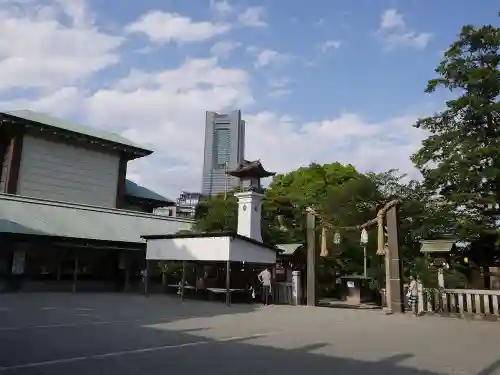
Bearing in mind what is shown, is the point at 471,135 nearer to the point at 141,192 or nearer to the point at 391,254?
the point at 391,254

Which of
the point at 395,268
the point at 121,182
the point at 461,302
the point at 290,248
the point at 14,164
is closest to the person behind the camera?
the point at 461,302

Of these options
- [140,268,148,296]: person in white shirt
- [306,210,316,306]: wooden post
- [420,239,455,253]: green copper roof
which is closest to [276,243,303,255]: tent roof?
[306,210,316,306]: wooden post

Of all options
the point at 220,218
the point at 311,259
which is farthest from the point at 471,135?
the point at 220,218

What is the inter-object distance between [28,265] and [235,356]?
17794 millimetres

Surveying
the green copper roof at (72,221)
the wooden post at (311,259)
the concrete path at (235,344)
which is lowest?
the concrete path at (235,344)

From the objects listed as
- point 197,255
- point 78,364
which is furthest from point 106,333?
point 197,255

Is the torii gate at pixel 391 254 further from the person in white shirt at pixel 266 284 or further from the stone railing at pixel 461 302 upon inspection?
the person in white shirt at pixel 266 284

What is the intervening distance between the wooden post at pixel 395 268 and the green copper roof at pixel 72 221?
523 inches

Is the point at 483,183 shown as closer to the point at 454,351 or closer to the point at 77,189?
the point at 454,351

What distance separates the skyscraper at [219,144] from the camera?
57.3 m

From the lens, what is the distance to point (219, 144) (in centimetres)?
6122

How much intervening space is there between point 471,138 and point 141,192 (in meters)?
22.4

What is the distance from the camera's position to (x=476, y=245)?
68.1 ft

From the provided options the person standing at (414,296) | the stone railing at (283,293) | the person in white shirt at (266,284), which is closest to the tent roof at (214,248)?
the person in white shirt at (266,284)
